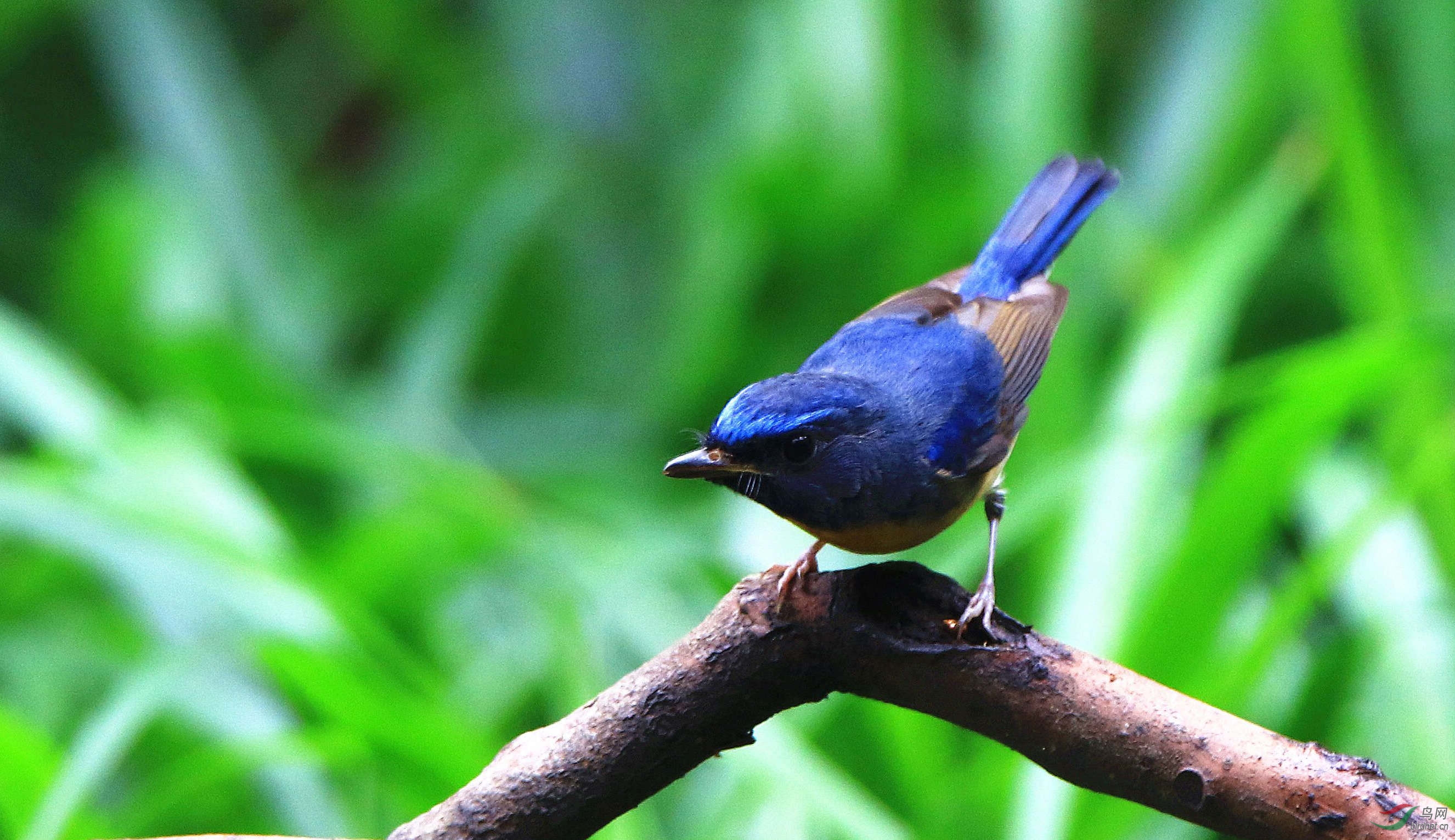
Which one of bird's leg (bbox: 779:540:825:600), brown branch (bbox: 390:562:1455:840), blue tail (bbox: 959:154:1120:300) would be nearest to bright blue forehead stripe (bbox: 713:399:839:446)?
bird's leg (bbox: 779:540:825:600)

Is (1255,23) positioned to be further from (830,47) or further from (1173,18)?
(830,47)

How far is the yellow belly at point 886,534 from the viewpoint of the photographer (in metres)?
1.80

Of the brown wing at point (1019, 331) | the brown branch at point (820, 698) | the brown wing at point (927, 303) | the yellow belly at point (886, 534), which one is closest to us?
the brown branch at point (820, 698)

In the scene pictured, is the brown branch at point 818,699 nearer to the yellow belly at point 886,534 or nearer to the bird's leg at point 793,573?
the bird's leg at point 793,573

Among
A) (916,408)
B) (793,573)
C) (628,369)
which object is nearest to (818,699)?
(793,573)

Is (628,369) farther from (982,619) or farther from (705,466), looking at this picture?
(982,619)

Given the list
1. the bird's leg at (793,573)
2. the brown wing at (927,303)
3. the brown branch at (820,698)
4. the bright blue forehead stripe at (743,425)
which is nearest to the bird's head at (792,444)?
the bright blue forehead stripe at (743,425)

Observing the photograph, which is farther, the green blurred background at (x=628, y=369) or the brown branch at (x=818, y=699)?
the green blurred background at (x=628, y=369)

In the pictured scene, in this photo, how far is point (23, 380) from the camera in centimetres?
370

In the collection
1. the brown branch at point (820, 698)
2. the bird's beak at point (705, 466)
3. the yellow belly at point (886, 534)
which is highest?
the bird's beak at point (705, 466)

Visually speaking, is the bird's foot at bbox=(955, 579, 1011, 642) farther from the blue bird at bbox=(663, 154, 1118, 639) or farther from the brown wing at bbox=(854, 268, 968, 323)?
the brown wing at bbox=(854, 268, 968, 323)

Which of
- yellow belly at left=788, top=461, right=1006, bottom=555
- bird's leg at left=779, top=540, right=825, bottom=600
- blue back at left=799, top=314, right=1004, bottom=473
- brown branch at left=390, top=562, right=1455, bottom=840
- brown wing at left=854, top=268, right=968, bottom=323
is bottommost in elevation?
brown branch at left=390, top=562, right=1455, bottom=840

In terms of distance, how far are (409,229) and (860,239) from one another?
1960 millimetres

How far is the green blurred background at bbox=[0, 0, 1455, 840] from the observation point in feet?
9.43
